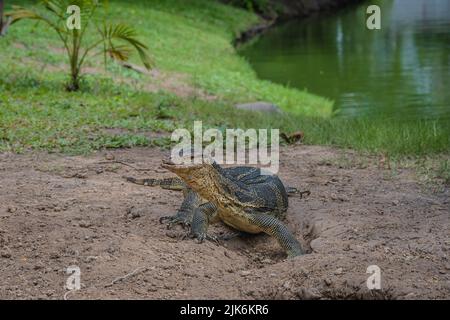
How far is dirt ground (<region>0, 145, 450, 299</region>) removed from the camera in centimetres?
547

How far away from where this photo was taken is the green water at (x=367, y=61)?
1625 cm

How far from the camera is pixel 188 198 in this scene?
22.7 feet

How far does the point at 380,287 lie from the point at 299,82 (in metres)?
14.2

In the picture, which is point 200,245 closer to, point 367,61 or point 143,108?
point 143,108

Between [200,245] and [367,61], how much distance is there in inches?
646

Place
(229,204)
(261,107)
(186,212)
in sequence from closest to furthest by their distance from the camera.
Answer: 1. (229,204)
2. (186,212)
3. (261,107)

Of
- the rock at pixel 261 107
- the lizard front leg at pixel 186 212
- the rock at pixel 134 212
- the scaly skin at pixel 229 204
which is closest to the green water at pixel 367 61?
the rock at pixel 261 107

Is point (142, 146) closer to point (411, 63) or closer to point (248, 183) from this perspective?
point (248, 183)

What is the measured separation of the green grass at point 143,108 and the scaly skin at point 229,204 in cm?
269

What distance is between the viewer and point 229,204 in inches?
260

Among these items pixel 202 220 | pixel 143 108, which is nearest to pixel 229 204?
pixel 202 220

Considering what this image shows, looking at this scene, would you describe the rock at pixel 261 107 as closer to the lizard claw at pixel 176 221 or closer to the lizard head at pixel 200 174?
the lizard claw at pixel 176 221
